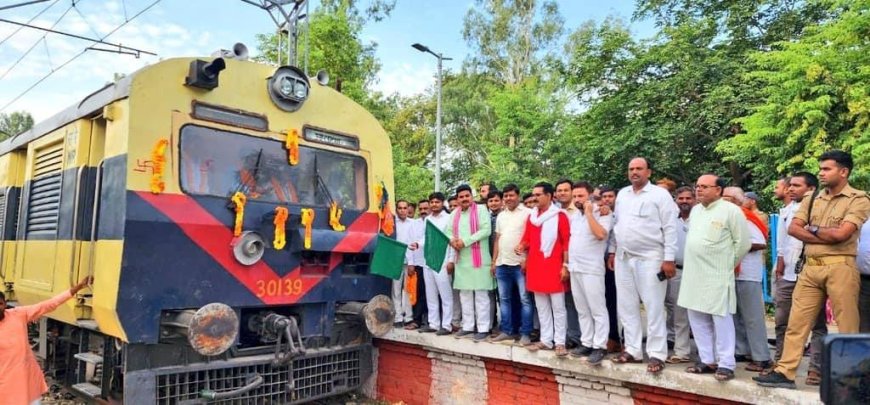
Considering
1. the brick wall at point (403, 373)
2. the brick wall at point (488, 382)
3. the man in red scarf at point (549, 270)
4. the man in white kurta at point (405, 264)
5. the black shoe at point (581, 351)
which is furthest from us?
the man in white kurta at point (405, 264)

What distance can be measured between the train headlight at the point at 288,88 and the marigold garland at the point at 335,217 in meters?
0.91

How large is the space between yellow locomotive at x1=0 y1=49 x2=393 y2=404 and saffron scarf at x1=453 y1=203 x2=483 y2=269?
750 millimetres

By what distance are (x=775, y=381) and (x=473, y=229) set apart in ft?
9.59

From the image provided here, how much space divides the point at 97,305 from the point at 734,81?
12.5 meters

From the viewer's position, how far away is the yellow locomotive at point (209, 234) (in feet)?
14.1

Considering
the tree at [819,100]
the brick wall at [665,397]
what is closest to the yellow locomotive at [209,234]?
the brick wall at [665,397]

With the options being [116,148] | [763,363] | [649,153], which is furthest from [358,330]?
[649,153]

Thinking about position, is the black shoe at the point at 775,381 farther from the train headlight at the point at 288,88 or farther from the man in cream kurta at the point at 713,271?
the train headlight at the point at 288,88

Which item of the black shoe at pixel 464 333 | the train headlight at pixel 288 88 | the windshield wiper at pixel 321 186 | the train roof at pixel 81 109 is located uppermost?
the train headlight at pixel 288 88

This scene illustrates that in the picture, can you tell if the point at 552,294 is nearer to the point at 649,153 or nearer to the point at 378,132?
the point at 378,132

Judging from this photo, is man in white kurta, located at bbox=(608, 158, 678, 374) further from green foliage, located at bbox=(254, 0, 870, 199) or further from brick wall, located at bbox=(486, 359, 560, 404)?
green foliage, located at bbox=(254, 0, 870, 199)

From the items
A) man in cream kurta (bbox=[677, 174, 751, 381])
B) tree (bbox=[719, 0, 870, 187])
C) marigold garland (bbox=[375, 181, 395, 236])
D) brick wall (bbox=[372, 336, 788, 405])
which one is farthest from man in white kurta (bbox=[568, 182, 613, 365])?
tree (bbox=[719, 0, 870, 187])

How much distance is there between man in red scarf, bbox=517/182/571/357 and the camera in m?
5.02

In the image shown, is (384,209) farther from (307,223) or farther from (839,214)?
(839,214)
